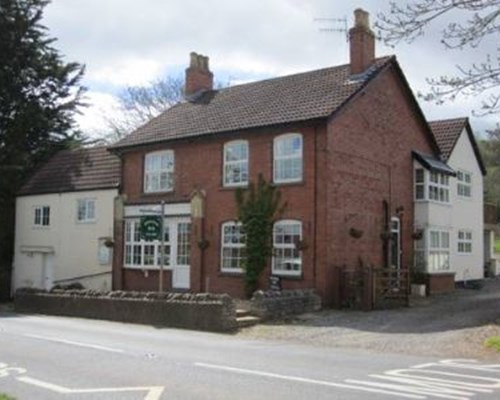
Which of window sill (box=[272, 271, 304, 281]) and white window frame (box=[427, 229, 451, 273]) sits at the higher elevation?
white window frame (box=[427, 229, 451, 273])

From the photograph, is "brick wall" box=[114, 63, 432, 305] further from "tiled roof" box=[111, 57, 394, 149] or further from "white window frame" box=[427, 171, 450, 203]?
"white window frame" box=[427, 171, 450, 203]

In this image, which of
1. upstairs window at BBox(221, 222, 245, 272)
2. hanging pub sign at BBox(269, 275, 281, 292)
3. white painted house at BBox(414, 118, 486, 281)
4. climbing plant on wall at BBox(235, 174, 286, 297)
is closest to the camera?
hanging pub sign at BBox(269, 275, 281, 292)

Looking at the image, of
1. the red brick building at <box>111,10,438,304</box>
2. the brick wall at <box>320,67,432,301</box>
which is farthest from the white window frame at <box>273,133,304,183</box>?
the brick wall at <box>320,67,432,301</box>

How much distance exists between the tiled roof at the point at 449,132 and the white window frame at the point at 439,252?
367cm

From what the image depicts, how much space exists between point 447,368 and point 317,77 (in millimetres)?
17708

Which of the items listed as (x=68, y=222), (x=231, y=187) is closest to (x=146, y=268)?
(x=231, y=187)

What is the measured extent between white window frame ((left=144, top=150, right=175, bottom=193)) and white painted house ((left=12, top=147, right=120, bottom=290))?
2445 mm

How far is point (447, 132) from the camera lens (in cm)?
3503

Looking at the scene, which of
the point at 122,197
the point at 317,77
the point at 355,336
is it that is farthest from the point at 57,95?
the point at 355,336

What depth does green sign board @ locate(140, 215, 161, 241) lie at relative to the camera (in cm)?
2276

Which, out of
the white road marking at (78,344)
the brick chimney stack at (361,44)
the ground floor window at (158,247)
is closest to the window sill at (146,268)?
the ground floor window at (158,247)

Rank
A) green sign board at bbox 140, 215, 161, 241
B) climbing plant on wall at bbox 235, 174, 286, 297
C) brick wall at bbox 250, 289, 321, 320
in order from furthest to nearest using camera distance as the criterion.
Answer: climbing plant on wall at bbox 235, 174, 286, 297, green sign board at bbox 140, 215, 161, 241, brick wall at bbox 250, 289, 321, 320

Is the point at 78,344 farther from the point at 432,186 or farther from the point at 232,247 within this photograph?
the point at 432,186

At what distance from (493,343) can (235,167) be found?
13.9m
